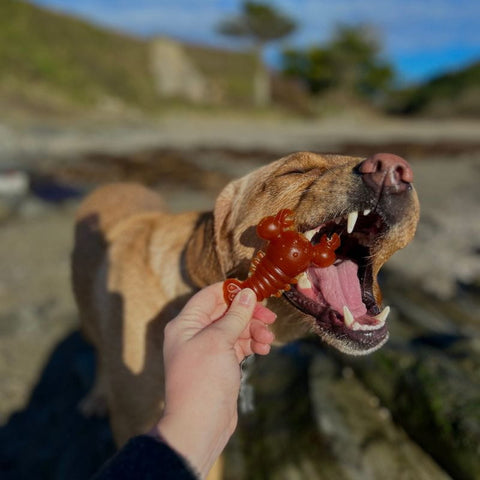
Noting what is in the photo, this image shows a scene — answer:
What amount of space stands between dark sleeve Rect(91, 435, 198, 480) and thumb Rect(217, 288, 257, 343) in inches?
16.3

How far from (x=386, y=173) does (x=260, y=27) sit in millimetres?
55612

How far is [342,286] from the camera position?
2529mm

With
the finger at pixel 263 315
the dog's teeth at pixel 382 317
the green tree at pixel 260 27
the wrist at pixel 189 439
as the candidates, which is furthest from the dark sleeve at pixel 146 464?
the green tree at pixel 260 27

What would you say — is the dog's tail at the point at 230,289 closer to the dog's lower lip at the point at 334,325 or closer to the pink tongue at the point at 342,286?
the dog's lower lip at the point at 334,325

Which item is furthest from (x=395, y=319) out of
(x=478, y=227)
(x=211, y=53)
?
(x=211, y=53)

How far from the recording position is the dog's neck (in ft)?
8.30

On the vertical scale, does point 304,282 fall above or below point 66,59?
above

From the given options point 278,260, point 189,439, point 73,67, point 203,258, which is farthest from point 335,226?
point 73,67

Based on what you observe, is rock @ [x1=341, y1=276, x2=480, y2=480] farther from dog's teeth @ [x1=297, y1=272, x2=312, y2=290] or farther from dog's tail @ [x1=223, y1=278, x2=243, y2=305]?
dog's tail @ [x1=223, y1=278, x2=243, y2=305]

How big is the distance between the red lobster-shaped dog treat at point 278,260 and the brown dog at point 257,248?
0.21 metres

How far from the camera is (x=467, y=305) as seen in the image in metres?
5.40

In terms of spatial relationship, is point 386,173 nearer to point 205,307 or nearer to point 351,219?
point 351,219

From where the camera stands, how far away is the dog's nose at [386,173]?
7.02 ft

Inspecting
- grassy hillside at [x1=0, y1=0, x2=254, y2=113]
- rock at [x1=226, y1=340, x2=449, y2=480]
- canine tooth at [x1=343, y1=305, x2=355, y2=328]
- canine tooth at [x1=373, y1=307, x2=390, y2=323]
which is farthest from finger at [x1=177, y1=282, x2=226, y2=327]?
grassy hillside at [x1=0, y1=0, x2=254, y2=113]
